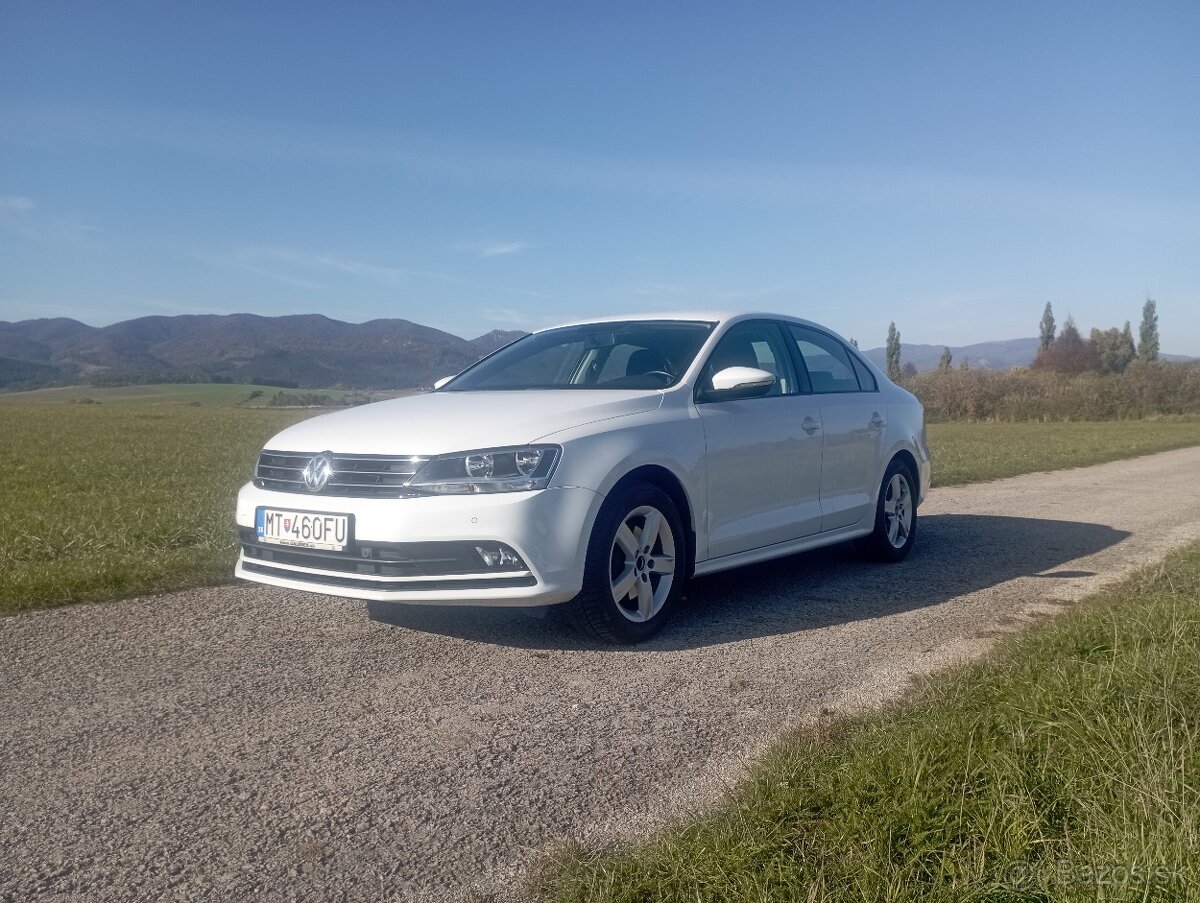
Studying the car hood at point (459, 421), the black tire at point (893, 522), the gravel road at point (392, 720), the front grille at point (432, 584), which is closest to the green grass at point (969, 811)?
the gravel road at point (392, 720)

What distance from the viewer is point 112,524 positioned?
8.30 meters

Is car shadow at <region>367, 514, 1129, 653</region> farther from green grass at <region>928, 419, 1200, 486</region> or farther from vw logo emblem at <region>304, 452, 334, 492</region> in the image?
green grass at <region>928, 419, 1200, 486</region>

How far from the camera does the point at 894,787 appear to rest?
9.41 ft

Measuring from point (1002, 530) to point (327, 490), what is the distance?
20.7 ft

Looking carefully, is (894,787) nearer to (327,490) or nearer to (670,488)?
(670,488)

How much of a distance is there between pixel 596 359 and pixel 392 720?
2796 millimetres

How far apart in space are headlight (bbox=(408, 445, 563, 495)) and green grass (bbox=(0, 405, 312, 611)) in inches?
95.0

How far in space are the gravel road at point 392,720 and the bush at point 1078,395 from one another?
3927 cm

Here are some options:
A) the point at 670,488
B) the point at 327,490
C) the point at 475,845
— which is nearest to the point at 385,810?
the point at 475,845

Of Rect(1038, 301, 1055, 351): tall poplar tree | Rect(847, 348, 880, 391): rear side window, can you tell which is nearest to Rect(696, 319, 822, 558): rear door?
Rect(847, 348, 880, 391): rear side window

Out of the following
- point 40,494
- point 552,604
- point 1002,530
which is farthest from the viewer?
point 40,494

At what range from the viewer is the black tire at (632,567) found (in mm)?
4723

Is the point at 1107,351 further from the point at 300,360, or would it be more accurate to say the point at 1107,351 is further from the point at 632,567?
the point at 632,567

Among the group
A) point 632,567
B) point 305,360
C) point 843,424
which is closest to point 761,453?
point 843,424
